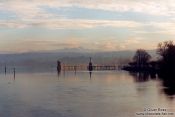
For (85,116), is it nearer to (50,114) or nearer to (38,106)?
(50,114)

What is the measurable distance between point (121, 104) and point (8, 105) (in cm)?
824

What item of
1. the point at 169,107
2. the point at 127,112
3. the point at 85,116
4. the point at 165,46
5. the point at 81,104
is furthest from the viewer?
the point at 165,46

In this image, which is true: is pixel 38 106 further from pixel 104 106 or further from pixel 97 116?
pixel 97 116

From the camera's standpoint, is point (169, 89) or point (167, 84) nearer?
point (169, 89)

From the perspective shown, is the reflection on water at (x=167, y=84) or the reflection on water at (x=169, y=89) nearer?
the reflection on water at (x=169, y=89)

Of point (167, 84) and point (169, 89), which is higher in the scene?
point (169, 89)

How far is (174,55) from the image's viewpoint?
296 ft

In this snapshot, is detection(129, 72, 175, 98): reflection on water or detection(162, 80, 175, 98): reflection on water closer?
detection(162, 80, 175, 98): reflection on water

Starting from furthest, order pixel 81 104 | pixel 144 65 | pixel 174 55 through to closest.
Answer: pixel 144 65 < pixel 174 55 < pixel 81 104

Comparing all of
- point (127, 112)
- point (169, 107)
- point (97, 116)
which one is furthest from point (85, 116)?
point (169, 107)

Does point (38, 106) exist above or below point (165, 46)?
below

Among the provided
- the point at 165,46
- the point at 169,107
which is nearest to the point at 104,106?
the point at 169,107

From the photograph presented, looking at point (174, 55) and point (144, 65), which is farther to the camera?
point (144, 65)

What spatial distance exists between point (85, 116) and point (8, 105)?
811 cm
